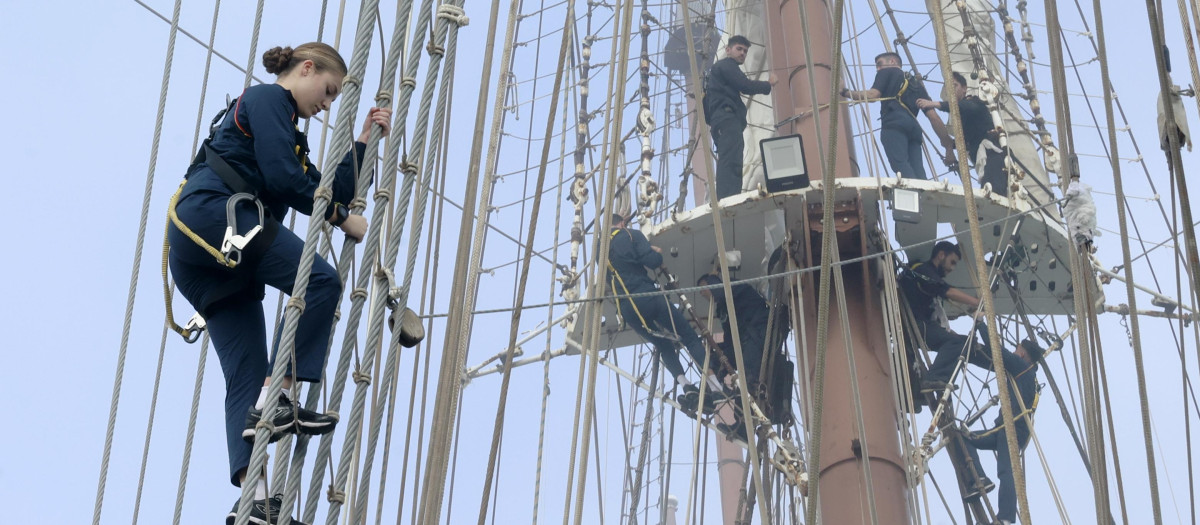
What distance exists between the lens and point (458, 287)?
4.79 m

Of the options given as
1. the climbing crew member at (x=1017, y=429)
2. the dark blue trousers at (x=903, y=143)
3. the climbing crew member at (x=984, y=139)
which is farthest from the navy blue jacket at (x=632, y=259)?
the climbing crew member at (x=1017, y=429)

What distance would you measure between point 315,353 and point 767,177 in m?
5.11

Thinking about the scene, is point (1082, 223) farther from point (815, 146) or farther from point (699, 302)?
point (699, 302)

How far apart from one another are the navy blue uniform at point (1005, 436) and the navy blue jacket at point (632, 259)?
2.08 m

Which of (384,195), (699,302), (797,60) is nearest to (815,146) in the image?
(797,60)

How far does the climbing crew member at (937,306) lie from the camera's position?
8.65 metres

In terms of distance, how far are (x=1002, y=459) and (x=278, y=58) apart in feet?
21.8

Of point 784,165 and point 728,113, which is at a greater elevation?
point 728,113

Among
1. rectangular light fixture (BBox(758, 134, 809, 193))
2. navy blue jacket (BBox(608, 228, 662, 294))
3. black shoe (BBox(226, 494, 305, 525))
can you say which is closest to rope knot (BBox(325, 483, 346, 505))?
black shoe (BBox(226, 494, 305, 525))

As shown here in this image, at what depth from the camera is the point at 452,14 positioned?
12.0 feet

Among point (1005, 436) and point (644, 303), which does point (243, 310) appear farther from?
point (1005, 436)

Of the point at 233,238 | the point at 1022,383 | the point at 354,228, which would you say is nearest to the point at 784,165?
the point at 1022,383

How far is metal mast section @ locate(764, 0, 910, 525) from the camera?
8.09 meters

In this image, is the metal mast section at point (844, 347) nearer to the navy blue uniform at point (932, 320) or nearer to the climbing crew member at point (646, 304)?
the navy blue uniform at point (932, 320)
